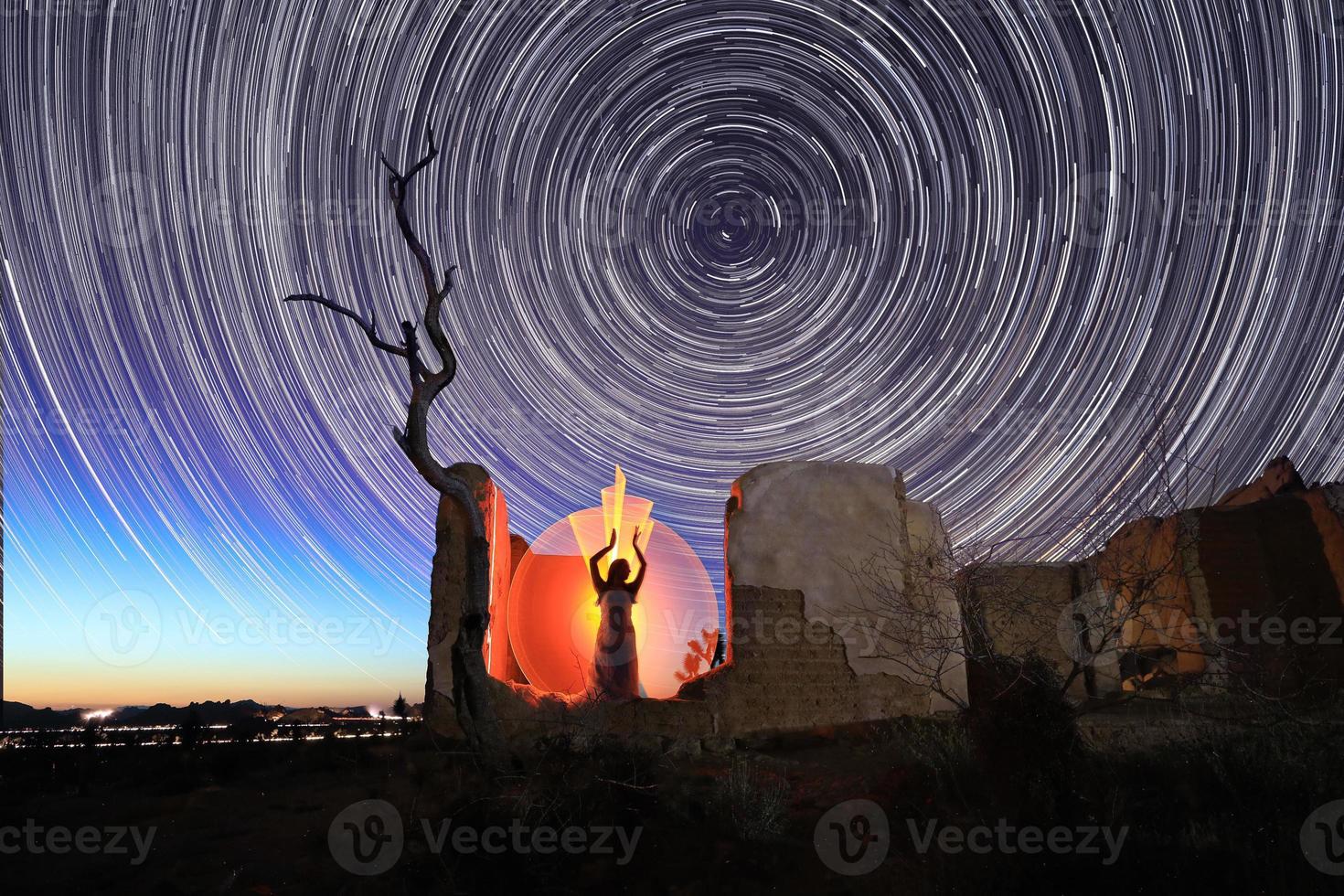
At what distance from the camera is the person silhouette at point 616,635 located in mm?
14359

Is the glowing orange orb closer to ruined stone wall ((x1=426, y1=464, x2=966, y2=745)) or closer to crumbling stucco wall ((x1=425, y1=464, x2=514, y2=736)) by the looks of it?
crumbling stucco wall ((x1=425, y1=464, x2=514, y2=736))

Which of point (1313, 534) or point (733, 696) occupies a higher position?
point (1313, 534)

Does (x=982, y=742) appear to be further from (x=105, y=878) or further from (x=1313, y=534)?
(x=1313, y=534)

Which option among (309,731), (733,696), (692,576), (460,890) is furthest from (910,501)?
(309,731)

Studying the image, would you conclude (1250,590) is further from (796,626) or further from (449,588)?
(449,588)

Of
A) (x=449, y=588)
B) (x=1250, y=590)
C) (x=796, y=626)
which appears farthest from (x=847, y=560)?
(x=1250, y=590)

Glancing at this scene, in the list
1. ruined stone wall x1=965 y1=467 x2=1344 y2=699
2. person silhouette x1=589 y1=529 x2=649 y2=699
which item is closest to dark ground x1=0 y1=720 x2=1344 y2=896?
person silhouette x1=589 y1=529 x2=649 y2=699

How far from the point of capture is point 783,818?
23.7 feet

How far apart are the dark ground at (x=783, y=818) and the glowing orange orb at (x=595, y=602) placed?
6699 mm

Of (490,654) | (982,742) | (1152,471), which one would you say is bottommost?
(982,742)

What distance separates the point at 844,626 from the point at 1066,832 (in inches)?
230

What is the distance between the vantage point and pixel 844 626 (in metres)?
11.6

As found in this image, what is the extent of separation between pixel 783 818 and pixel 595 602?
10.2 metres

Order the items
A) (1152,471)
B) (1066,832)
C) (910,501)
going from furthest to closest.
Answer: (910,501), (1152,471), (1066,832)
